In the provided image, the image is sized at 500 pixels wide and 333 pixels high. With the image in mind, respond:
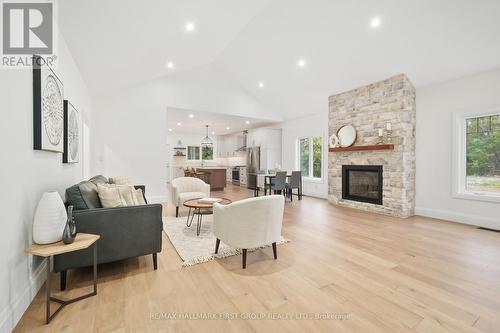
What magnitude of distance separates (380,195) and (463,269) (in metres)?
2.74

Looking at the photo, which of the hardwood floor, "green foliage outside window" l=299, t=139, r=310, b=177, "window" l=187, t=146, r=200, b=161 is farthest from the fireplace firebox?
"window" l=187, t=146, r=200, b=161

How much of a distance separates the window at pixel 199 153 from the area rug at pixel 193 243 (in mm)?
7665

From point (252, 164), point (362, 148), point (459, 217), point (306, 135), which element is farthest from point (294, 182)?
point (459, 217)

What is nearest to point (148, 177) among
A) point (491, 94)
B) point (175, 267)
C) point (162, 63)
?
point (162, 63)

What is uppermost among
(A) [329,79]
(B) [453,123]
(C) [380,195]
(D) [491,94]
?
(A) [329,79]

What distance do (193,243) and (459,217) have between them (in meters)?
4.92

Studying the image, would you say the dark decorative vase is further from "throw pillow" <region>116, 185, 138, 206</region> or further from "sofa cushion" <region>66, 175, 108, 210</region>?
"throw pillow" <region>116, 185, 138, 206</region>

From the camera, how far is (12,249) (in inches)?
63.7

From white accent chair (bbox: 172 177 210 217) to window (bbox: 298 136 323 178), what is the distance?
411 cm

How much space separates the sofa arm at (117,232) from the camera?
207 centimetres

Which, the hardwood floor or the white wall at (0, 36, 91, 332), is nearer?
the white wall at (0, 36, 91, 332)

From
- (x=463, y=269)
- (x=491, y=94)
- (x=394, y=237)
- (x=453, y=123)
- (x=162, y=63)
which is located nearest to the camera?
(x=463, y=269)

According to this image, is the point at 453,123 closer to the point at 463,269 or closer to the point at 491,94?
the point at 491,94

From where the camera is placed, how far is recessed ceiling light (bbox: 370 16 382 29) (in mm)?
3672
